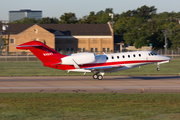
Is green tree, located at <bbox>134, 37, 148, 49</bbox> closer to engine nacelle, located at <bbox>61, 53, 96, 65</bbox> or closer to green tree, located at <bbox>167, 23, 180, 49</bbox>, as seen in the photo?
green tree, located at <bbox>167, 23, 180, 49</bbox>

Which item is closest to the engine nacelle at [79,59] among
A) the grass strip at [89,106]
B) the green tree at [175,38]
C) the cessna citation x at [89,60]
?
the cessna citation x at [89,60]

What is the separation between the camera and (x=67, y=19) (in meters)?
128

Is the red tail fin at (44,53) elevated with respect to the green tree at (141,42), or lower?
lower

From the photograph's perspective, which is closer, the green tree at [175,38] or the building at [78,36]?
the building at [78,36]

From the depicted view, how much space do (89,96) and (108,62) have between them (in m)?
10.3

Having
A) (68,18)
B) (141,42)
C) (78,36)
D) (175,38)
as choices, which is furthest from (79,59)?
(68,18)

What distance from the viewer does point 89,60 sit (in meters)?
28.1

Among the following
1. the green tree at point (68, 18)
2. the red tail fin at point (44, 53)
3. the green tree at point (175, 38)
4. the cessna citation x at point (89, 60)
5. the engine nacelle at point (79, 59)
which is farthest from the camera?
the green tree at point (68, 18)

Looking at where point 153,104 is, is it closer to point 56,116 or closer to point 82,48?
point 56,116

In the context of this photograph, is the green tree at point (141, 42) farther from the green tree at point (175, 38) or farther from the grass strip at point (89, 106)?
the grass strip at point (89, 106)

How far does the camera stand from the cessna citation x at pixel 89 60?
27.8 m

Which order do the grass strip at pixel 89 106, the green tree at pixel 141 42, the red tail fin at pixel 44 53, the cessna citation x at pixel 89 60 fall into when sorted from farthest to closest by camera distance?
the green tree at pixel 141 42 → the cessna citation x at pixel 89 60 → the red tail fin at pixel 44 53 → the grass strip at pixel 89 106

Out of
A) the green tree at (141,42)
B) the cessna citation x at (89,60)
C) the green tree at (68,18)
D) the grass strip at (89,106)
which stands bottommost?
the grass strip at (89,106)

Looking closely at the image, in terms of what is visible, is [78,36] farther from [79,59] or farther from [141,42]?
[79,59]
